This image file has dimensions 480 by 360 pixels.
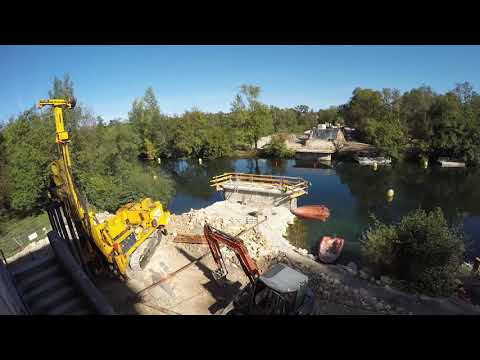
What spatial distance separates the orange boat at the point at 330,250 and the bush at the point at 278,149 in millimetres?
33832

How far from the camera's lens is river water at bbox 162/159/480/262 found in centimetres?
1808

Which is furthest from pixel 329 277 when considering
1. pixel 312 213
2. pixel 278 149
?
pixel 278 149

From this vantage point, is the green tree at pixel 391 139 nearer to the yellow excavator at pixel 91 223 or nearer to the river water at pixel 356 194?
the river water at pixel 356 194

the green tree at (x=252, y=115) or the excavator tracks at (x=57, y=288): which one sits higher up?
the green tree at (x=252, y=115)

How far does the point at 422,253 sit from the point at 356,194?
1746cm

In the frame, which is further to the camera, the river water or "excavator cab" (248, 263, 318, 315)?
the river water

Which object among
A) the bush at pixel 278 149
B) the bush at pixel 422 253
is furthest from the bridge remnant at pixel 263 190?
the bush at pixel 278 149

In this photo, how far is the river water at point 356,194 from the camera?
59.3 feet

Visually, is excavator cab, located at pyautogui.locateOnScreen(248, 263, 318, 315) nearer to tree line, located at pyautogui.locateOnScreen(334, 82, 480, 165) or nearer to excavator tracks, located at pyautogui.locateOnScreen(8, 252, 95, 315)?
excavator tracks, located at pyautogui.locateOnScreen(8, 252, 95, 315)

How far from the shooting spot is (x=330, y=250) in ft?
47.1

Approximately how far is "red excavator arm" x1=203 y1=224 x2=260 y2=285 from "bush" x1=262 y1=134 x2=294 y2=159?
39677 mm

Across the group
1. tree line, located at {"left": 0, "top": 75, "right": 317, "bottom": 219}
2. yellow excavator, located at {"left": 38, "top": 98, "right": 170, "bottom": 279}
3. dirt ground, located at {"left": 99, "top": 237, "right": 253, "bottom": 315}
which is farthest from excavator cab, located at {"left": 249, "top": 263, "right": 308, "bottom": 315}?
tree line, located at {"left": 0, "top": 75, "right": 317, "bottom": 219}
